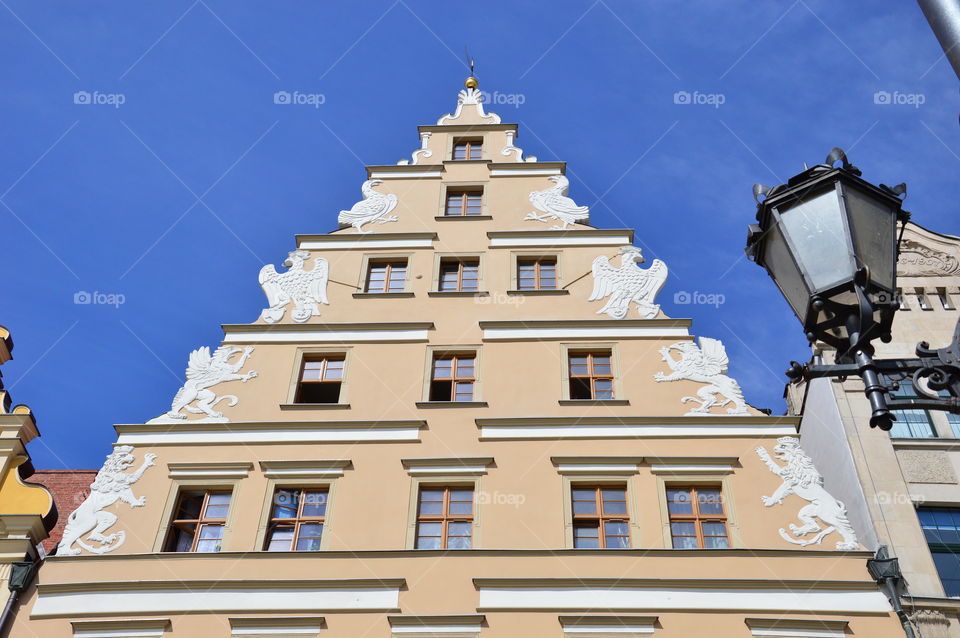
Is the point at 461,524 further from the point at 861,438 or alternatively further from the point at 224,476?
the point at 861,438

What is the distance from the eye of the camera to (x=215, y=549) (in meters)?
13.5

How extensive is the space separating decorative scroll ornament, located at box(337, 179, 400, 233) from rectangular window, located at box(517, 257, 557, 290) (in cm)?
298

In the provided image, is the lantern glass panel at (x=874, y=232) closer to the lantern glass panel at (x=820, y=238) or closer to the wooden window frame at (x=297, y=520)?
the lantern glass panel at (x=820, y=238)

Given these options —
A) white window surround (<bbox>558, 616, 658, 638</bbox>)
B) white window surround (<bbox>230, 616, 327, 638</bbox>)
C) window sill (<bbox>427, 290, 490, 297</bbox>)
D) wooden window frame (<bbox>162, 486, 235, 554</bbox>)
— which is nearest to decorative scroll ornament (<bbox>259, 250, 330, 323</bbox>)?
window sill (<bbox>427, 290, 490, 297</bbox>)

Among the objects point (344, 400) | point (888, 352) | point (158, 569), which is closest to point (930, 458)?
point (888, 352)

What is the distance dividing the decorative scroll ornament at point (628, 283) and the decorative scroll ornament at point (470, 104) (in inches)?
227

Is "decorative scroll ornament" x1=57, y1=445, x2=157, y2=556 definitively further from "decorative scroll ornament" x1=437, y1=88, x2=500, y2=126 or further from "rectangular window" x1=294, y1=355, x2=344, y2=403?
"decorative scroll ornament" x1=437, y1=88, x2=500, y2=126

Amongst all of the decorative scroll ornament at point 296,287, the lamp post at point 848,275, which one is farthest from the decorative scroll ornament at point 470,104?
the lamp post at point 848,275

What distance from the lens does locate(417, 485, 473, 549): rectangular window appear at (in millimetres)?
13344

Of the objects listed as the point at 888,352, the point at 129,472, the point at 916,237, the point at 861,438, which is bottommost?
the point at 129,472

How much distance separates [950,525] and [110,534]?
12.8 m

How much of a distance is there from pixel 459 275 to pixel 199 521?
21.7ft

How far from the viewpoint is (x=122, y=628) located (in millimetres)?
12461

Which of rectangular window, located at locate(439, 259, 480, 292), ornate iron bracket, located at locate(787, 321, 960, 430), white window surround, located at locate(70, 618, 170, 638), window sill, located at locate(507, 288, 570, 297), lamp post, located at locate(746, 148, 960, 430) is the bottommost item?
ornate iron bracket, located at locate(787, 321, 960, 430)
